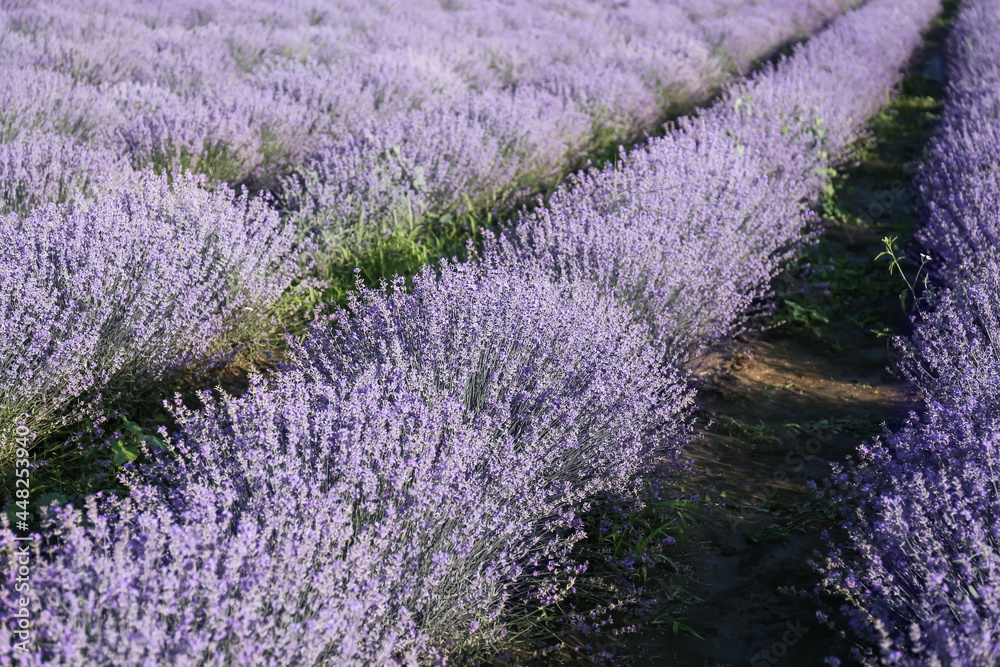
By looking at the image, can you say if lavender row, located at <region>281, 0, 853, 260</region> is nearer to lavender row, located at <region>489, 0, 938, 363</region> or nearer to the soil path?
lavender row, located at <region>489, 0, 938, 363</region>

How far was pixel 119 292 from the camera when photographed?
2869mm

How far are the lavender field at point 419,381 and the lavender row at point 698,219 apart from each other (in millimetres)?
26

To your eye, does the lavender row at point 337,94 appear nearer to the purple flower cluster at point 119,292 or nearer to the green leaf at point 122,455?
the purple flower cluster at point 119,292

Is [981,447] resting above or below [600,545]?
above

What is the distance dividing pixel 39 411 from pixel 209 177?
2.50 metres

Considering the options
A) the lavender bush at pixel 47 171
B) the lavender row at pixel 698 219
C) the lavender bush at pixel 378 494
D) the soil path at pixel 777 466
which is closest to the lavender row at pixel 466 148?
the lavender row at pixel 698 219

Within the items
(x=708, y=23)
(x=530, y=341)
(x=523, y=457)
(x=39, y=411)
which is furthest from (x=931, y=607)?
(x=708, y=23)

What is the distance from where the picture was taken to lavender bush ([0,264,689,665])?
1505 mm

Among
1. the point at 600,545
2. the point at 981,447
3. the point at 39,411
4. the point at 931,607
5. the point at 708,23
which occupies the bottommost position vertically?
the point at 39,411

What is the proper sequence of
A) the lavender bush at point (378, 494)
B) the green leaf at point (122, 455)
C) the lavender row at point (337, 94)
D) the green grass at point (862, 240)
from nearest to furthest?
the lavender bush at point (378, 494), the green leaf at point (122, 455), the green grass at point (862, 240), the lavender row at point (337, 94)

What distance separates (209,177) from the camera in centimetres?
479

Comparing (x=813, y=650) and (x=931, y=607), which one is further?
(x=813, y=650)

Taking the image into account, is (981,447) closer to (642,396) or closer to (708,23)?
(642,396)

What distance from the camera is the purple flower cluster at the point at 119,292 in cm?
261
